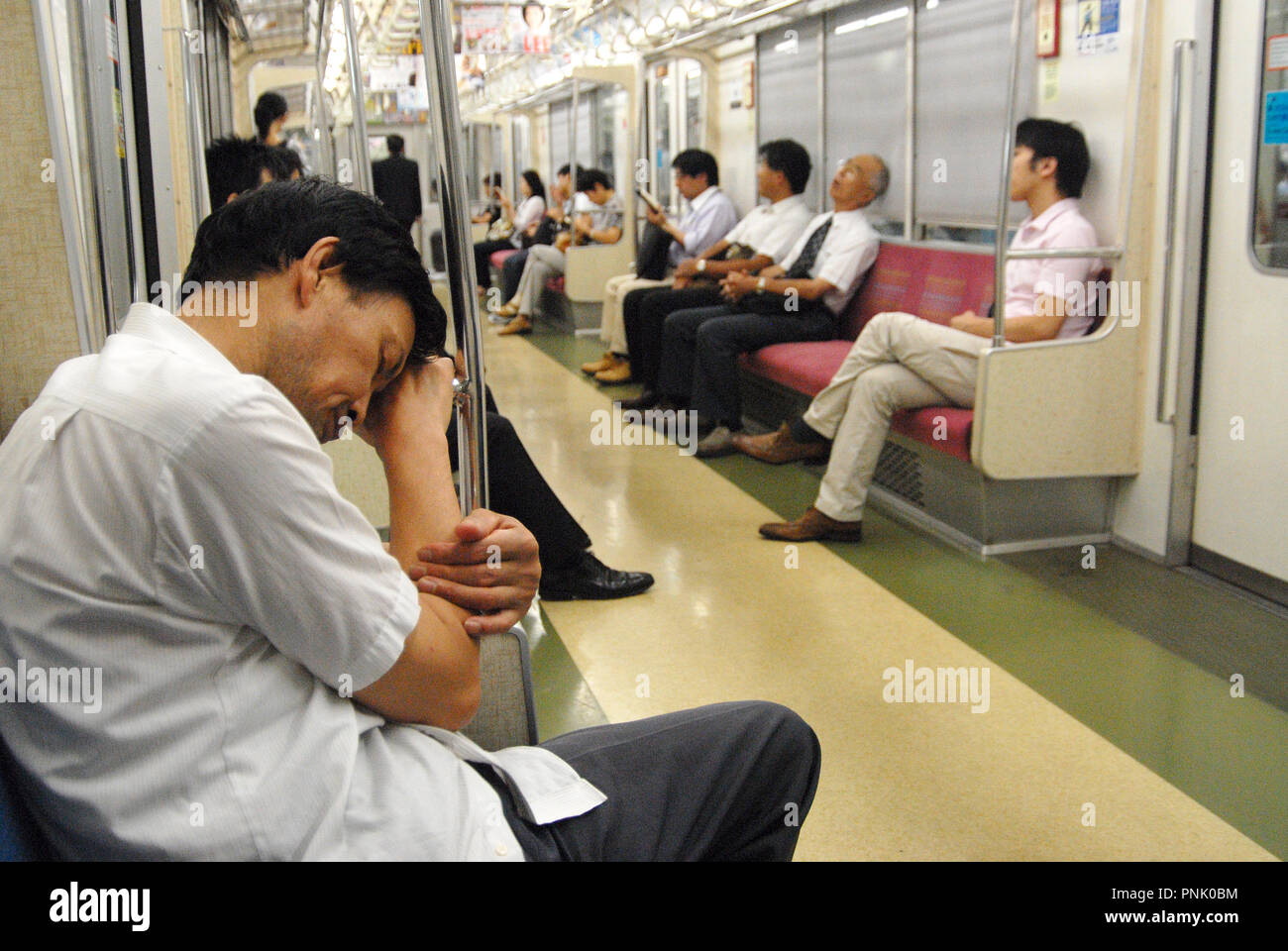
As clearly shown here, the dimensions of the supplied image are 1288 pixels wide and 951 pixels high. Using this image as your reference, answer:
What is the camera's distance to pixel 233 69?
1061 centimetres

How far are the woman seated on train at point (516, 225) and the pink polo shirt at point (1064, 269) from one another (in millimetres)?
9980

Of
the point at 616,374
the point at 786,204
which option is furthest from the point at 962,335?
the point at 616,374

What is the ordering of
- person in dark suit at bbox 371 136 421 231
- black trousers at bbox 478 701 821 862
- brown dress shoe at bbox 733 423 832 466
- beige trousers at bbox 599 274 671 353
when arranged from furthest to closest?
person in dark suit at bbox 371 136 421 231 < beige trousers at bbox 599 274 671 353 < brown dress shoe at bbox 733 423 832 466 < black trousers at bbox 478 701 821 862

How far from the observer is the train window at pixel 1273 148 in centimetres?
383

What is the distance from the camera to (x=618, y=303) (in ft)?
29.3

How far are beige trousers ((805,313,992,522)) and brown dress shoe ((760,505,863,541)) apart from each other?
0.11 ft

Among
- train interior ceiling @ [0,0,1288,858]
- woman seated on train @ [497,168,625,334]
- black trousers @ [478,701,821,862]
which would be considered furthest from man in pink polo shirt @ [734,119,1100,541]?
woman seated on train @ [497,168,625,334]

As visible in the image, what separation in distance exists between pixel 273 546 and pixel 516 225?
49.6 feet

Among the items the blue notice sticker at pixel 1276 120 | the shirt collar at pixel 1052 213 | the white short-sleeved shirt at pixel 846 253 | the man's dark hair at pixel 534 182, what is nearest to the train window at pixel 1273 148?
the blue notice sticker at pixel 1276 120

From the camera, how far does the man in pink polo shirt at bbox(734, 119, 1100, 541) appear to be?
15.2 ft

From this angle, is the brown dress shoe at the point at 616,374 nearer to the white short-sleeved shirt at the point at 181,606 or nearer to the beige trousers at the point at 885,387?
the beige trousers at the point at 885,387

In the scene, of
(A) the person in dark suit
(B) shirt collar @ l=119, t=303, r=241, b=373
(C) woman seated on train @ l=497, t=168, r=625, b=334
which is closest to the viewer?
(B) shirt collar @ l=119, t=303, r=241, b=373

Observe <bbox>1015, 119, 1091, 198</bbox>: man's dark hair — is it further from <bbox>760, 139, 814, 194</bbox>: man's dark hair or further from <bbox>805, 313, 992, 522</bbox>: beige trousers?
<bbox>760, 139, 814, 194</bbox>: man's dark hair

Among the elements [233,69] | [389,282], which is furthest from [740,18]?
[389,282]
